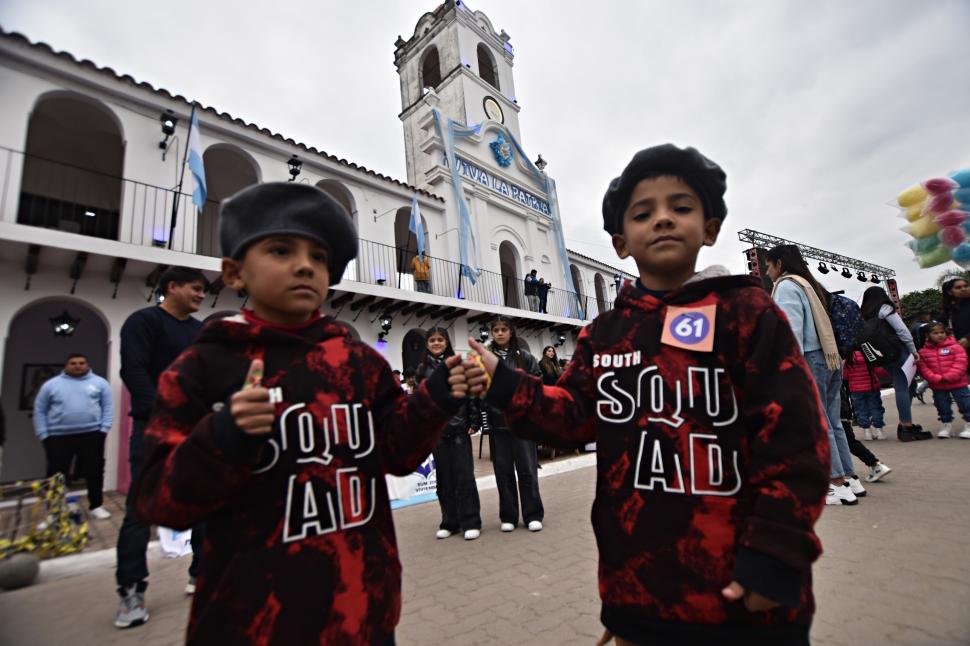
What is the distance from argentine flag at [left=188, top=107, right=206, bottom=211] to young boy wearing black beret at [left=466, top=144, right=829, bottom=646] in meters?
9.02

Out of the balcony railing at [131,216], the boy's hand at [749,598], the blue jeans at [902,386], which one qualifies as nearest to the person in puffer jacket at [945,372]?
the blue jeans at [902,386]

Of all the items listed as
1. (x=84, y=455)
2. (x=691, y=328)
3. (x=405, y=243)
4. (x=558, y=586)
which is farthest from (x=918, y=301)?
(x=84, y=455)

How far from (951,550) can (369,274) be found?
1079 centimetres

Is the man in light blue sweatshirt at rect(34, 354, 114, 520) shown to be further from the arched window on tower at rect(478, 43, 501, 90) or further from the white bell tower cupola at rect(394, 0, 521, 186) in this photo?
the arched window on tower at rect(478, 43, 501, 90)

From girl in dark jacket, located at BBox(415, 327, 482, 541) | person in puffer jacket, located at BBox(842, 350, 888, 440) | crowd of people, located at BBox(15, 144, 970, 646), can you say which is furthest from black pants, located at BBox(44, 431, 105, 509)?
person in puffer jacket, located at BBox(842, 350, 888, 440)

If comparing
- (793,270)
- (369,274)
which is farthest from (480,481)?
(369,274)

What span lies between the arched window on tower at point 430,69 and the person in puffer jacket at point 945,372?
54.5 feet

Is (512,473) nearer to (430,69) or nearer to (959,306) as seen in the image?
(959,306)

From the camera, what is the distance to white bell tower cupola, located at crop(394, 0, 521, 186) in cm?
1568

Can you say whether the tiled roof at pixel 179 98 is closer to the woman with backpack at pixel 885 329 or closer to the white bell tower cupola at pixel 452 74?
the white bell tower cupola at pixel 452 74

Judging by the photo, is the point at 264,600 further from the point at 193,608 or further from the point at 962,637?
the point at 962,637

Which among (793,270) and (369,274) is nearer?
(793,270)

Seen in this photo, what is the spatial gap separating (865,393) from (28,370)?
15.2 m

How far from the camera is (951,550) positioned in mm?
2732
